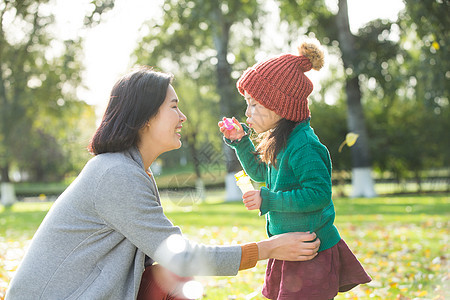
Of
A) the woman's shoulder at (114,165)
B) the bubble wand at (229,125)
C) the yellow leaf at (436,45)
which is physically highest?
the yellow leaf at (436,45)

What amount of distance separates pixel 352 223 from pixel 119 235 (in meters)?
7.02

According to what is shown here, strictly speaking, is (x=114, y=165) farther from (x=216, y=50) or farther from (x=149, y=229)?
(x=216, y=50)

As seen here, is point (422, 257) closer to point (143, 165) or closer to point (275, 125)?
point (275, 125)

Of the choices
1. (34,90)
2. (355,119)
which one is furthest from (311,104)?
(34,90)

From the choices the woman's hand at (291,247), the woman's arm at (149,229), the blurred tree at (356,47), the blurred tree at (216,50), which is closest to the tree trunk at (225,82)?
the blurred tree at (216,50)

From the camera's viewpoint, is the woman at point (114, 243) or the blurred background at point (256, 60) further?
the blurred background at point (256, 60)

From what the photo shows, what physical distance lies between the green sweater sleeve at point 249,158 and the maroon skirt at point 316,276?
1.67 ft

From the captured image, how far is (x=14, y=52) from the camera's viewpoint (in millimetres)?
15055

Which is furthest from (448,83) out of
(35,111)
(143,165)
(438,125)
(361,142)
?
(35,111)

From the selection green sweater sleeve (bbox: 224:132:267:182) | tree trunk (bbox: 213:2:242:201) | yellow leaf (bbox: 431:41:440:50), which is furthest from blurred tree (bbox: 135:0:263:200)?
green sweater sleeve (bbox: 224:132:267:182)

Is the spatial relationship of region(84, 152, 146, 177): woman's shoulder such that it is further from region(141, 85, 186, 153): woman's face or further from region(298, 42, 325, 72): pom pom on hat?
region(298, 42, 325, 72): pom pom on hat

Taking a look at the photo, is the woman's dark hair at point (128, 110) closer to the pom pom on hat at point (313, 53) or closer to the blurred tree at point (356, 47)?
the pom pom on hat at point (313, 53)

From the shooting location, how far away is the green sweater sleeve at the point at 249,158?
8.84 ft

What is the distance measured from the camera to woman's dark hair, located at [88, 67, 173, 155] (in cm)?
223
